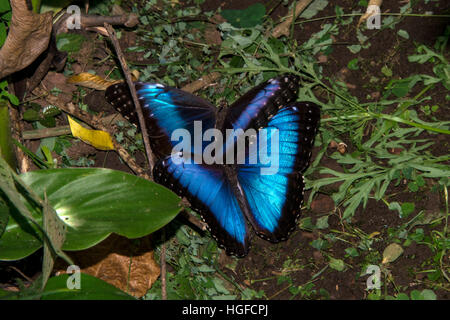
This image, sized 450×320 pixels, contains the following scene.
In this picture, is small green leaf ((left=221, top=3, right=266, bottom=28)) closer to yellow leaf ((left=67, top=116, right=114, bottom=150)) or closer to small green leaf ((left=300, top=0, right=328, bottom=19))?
small green leaf ((left=300, top=0, right=328, bottom=19))

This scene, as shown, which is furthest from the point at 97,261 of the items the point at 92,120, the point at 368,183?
the point at 368,183

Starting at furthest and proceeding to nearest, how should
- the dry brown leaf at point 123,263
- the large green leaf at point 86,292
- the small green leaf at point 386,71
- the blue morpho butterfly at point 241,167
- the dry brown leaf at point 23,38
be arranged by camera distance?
the small green leaf at point 386,71 < the dry brown leaf at point 123,263 < the blue morpho butterfly at point 241,167 < the dry brown leaf at point 23,38 < the large green leaf at point 86,292

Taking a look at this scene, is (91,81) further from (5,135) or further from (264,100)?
(264,100)

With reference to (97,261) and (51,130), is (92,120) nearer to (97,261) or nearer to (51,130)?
(51,130)

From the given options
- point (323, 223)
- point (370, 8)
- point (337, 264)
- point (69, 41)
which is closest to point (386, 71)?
point (370, 8)

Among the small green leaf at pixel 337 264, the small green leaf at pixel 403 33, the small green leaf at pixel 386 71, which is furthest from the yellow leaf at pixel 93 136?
the small green leaf at pixel 403 33

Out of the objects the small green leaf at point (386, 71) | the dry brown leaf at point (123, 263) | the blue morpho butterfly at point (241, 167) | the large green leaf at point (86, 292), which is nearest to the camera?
the large green leaf at point (86, 292)

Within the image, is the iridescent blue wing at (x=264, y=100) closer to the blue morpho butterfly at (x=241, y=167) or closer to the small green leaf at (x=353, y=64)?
the blue morpho butterfly at (x=241, y=167)
